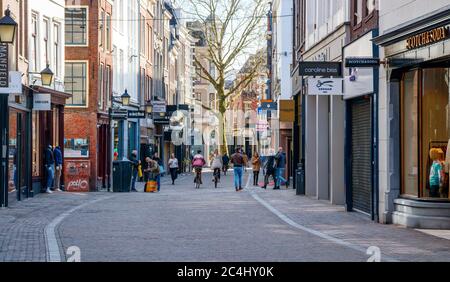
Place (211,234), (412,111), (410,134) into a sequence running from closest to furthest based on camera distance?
1. (211,234)
2. (412,111)
3. (410,134)

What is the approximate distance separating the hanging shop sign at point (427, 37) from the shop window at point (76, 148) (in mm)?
24361

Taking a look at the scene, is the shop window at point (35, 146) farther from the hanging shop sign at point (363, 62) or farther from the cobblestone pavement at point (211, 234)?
the hanging shop sign at point (363, 62)

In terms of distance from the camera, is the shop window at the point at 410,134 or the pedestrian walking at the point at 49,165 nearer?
the shop window at the point at 410,134

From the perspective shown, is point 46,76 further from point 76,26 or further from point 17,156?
point 76,26

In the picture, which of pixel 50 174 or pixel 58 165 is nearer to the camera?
pixel 50 174

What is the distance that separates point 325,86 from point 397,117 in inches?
178

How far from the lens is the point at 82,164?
3928 centimetres

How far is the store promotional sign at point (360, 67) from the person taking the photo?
63.4ft

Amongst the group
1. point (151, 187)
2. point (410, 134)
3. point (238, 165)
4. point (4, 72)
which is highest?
point (4, 72)

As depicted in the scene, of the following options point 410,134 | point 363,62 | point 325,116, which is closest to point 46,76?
point 325,116

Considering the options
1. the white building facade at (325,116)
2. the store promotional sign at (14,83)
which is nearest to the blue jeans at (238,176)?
the white building facade at (325,116)

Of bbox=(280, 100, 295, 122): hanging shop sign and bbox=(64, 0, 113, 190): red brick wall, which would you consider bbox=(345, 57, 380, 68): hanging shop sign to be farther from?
bbox=(64, 0, 113, 190): red brick wall

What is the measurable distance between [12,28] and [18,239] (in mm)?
7298

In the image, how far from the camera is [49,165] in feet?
109
